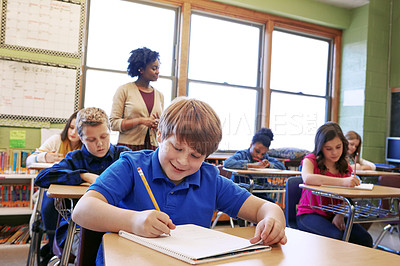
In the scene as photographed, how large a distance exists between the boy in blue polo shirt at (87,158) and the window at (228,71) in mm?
2623

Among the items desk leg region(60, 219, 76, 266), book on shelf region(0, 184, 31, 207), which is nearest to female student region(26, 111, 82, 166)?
book on shelf region(0, 184, 31, 207)

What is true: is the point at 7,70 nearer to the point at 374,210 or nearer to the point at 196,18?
the point at 196,18

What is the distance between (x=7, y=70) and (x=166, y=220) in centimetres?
328

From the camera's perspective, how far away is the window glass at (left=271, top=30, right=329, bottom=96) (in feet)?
16.5

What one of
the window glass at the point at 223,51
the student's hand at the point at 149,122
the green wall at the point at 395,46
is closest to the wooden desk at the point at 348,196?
the student's hand at the point at 149,122

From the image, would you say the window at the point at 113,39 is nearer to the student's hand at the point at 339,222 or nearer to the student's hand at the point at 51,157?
the student's hand at the point at 51,157

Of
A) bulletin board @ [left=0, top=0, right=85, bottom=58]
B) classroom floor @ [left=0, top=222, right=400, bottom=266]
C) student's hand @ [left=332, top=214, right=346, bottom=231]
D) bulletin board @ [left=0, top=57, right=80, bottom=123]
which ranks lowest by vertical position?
classroom floor @ [left=0, top=222, right=400, bottom=266]

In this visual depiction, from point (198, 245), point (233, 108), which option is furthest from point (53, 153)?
point (233, 108)

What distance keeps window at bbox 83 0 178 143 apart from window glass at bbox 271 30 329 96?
5.67ft

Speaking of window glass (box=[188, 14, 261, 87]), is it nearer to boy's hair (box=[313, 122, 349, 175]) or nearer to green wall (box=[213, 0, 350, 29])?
green wall (box=[213, 0, 350, 29])

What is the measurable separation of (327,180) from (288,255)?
1634mm

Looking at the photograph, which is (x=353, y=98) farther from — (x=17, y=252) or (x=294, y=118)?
(x=17, y=252)

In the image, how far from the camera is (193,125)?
921mm

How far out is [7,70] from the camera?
3408 mm
